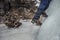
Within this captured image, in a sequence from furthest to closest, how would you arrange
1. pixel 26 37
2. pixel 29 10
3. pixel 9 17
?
pixel 29 10
pixel 9 17
pixel 26 37

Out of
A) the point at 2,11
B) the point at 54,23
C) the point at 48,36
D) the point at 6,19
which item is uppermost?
the point at 2,11

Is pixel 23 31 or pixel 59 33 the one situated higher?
pixel 23 31

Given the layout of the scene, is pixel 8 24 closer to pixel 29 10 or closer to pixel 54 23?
pixel 29 10

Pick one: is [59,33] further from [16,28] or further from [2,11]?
[2,11]

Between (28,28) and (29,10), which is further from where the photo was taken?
(29,10)

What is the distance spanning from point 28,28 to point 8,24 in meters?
0.57

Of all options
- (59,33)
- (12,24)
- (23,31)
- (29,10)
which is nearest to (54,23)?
(59,33)

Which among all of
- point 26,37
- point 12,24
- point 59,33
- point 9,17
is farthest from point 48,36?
point 9,17

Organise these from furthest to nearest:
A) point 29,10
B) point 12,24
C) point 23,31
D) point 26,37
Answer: point 29,10, point 12,24, point 23,31, point 26,37

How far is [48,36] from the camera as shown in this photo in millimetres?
1479

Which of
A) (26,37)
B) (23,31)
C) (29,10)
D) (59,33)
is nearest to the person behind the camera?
(59,33)

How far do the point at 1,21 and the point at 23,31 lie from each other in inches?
38.4

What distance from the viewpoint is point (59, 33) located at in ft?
4.70

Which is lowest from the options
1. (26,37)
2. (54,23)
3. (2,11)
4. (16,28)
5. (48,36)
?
(48,36)
